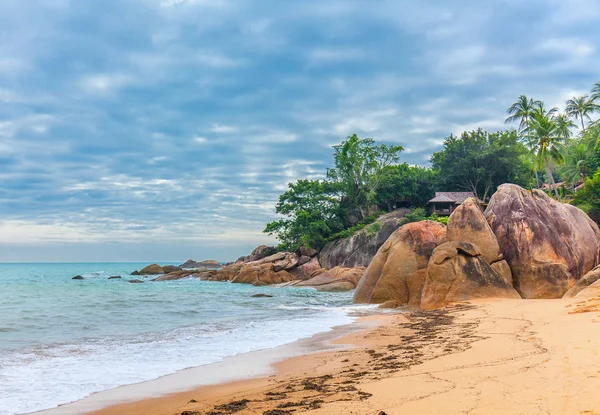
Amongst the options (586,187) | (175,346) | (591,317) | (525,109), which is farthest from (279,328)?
(525,109)

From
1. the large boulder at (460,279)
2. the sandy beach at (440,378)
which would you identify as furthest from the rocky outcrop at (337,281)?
the sandy beach at (440,378)

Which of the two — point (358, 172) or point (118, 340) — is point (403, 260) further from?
point (358, 172)

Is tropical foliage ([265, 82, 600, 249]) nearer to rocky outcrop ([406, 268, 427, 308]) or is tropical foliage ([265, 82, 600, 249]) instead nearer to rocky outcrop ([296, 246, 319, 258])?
rocky outcrop ([296, 246, 319, 258])

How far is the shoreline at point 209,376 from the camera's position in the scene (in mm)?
6816

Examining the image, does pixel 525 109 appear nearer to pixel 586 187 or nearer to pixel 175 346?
pixel 586 187

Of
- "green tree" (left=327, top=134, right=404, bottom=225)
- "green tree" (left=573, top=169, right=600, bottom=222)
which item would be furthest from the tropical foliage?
"green tree" (left=573, top=169, right=600, bottom=222)

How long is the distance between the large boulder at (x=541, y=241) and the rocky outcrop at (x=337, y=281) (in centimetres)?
1492

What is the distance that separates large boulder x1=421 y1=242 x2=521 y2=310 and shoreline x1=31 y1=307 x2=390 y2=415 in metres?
5.48

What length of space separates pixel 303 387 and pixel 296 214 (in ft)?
143

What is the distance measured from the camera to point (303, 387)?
22.0 feet

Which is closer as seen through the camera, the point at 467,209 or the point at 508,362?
the point at 508,362

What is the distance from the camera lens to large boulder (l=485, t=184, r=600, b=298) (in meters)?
16.6

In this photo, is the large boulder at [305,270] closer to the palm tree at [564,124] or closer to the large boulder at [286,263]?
the large boulder at [286,263]

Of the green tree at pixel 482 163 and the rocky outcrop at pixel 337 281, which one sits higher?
the green tree at pixel 482 163
